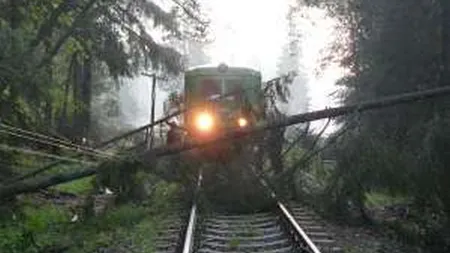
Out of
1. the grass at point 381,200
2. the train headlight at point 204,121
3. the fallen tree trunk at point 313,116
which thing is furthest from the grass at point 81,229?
the grass at point 381,200

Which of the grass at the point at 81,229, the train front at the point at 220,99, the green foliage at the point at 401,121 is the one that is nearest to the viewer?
the grass at the point at 81,229

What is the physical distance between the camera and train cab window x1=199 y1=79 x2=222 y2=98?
20969 mm

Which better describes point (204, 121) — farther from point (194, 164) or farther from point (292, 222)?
point (292, 222)

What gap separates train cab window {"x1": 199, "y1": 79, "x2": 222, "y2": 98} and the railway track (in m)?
7.80

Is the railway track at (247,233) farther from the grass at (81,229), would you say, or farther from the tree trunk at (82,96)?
the tree trunk at (82,96)

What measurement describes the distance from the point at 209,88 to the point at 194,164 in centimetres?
651

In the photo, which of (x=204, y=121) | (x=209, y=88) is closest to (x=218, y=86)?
(x=209, y=88)

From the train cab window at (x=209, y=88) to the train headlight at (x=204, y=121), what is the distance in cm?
120

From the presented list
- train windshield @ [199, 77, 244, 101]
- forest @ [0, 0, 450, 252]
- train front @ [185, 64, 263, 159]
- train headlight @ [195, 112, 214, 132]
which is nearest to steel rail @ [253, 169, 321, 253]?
forest @ [0, 0, 450, 252]

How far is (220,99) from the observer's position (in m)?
19.4

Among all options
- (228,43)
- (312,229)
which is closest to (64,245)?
(312,229)

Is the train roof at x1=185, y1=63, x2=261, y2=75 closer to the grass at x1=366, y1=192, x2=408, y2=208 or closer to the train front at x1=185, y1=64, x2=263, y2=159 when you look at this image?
the train front at x1=185, y1=64, x2=263, y2=159

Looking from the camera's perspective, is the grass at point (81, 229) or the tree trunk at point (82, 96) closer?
the grass at point (81, 229)

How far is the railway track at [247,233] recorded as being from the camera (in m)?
9.69
